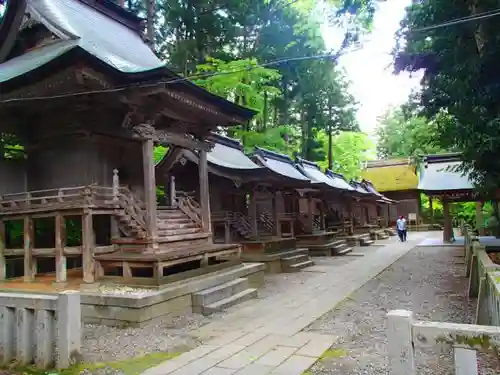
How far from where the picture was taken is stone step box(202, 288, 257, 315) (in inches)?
302

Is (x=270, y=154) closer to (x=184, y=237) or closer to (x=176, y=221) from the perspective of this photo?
(x=176, y=221)

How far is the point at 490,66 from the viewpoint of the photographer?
9.08 m

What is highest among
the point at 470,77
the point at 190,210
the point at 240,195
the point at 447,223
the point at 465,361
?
the point at 470,77

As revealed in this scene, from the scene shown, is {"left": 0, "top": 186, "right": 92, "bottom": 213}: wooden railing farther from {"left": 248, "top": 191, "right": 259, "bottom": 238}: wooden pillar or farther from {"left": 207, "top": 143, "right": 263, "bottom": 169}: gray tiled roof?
{"left": 248, "top": 191, "right": 259, "bottom": 238}: wooden pillar

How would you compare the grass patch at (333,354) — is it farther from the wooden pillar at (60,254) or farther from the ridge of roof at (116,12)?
the ridge of roof at (116,12)

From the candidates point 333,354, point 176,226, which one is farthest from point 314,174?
point 333,354

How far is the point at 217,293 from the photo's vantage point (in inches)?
324

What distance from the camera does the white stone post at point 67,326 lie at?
15.4 feet

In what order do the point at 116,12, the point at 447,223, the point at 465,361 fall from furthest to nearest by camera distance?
the point at 447,223, the point at 116,12, the point at 465,361

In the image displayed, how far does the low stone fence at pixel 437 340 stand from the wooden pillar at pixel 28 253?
7.90 metres

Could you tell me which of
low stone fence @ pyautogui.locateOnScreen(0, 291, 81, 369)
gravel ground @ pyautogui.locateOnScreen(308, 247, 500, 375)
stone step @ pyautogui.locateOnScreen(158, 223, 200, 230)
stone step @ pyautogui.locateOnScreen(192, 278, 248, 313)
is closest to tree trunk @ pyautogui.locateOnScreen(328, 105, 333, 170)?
gravel ground @ pyautogui.locateOnScreen(308, 247, 500, 375)

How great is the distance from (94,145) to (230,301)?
4.59 metres

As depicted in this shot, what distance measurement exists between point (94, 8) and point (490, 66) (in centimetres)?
1057

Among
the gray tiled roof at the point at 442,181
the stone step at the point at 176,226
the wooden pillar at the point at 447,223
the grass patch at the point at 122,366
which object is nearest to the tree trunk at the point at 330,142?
the gray tiled roof at the point at 442,181
